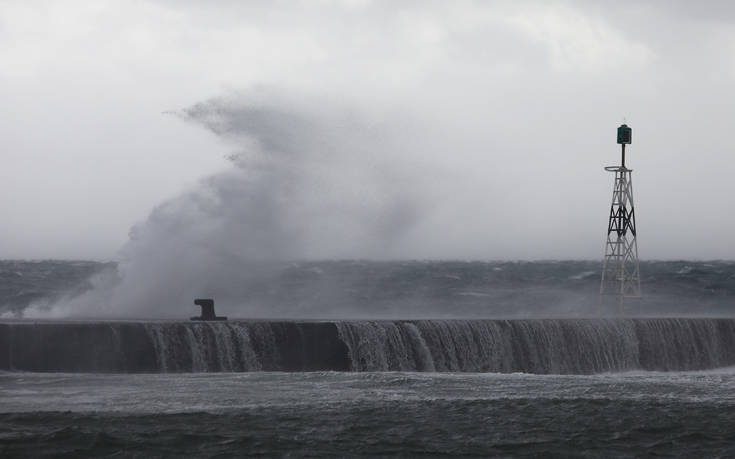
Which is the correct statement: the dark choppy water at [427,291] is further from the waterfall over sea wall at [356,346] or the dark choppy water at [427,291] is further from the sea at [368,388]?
the sea at [368,388]

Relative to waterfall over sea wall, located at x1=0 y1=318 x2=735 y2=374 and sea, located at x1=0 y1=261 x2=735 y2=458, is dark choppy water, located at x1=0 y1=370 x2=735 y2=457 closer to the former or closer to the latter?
sea, located at x1=0 y1=261 x2=735 y2=458

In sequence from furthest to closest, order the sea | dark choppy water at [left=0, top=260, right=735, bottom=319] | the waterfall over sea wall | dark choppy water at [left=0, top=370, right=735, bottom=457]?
dark choppy water at [left=0, top=260, right=735, bottom=319] → the waterfall over sea wall → the sea → dark choppy water at [left=0, top=370, right=735, bottom=457]

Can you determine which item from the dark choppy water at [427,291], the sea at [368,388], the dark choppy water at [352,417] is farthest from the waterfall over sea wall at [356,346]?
the dark choppy water at [427,291]

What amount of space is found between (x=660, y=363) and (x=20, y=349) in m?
15.7

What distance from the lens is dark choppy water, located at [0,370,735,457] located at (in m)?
14.9

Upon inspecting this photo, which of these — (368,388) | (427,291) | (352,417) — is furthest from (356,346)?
(427,291)

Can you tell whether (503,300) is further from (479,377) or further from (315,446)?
(315,446)

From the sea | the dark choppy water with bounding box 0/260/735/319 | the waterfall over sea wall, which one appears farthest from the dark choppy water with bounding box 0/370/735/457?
the dark choppy water with bounding box 0/260/735/319

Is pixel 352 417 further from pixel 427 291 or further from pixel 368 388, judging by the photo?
pixel 427 291

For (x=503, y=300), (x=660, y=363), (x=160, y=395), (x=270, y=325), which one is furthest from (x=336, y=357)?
(x=503, y=300)

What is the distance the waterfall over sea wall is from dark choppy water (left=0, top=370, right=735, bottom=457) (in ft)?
2.98

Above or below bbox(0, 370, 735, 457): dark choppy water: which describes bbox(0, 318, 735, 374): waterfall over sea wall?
above

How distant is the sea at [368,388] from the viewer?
15.2 meters

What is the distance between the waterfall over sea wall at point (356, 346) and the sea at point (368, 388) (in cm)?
A: 3
